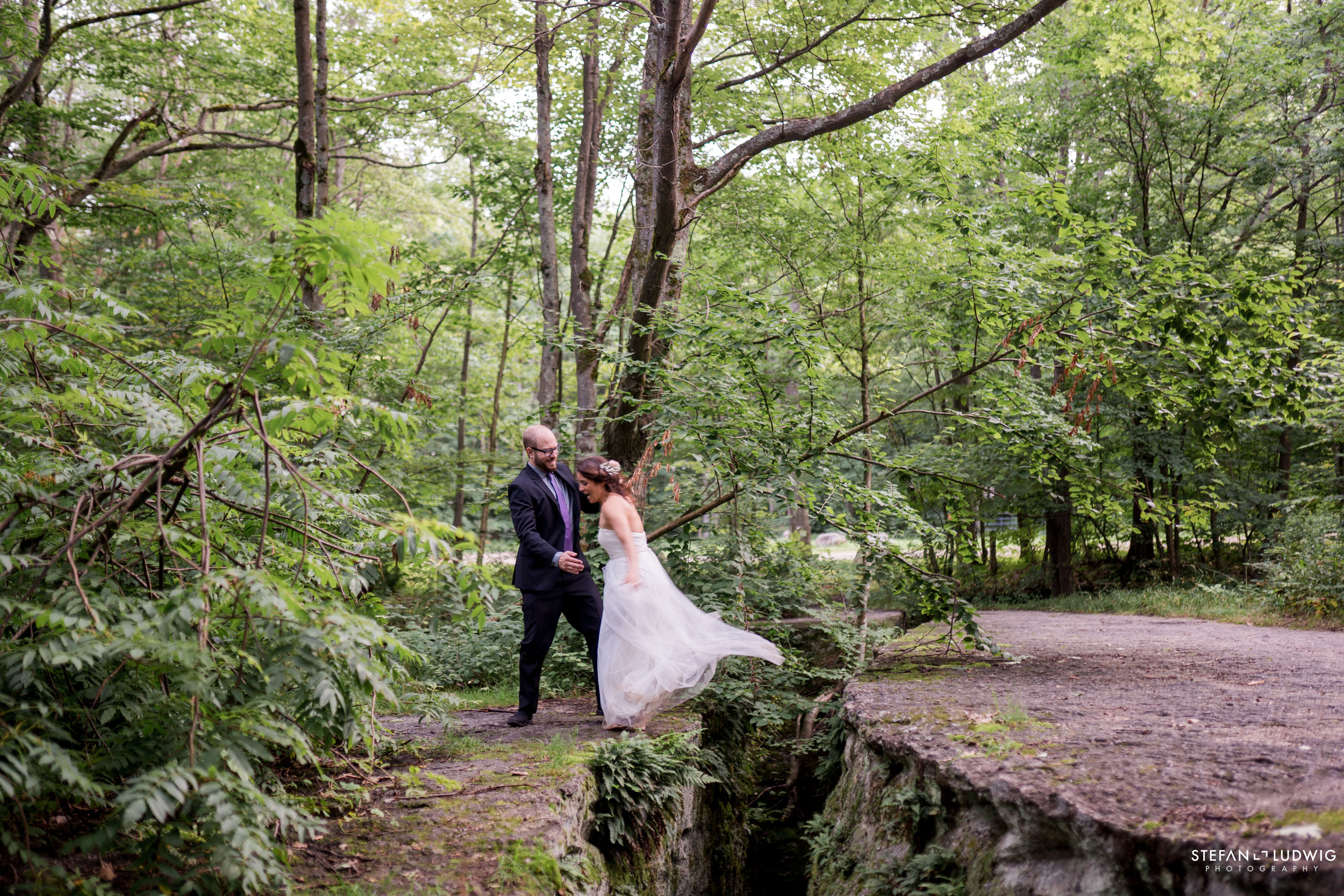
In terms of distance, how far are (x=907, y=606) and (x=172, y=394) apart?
14.5 metres

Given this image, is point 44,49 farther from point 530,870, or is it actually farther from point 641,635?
point 530,870

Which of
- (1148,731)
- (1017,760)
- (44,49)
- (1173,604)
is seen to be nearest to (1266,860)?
(1017,760)

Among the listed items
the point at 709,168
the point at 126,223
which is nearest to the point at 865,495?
the point at 709,168

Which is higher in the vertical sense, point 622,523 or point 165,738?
point 622,523

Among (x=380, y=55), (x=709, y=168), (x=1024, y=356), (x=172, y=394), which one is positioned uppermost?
(x=380, y=55)

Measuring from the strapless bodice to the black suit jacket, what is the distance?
0.76ft

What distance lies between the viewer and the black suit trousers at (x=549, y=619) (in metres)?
5.82

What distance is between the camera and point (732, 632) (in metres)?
5.91

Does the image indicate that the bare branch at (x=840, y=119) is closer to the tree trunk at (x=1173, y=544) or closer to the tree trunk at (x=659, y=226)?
the tree trunk at (x=659, y=226)

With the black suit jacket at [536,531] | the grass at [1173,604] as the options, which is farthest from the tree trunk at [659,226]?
the grass at [1173,604]

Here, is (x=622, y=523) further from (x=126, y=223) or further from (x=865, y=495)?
(x=126, y=223)

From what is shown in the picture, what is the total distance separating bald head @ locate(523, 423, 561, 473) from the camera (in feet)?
19.7

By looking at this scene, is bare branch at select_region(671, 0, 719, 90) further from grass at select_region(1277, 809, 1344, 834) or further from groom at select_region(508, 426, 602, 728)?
grass at select_region(1277, 809, 1344, 834)

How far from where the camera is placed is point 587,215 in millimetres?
Answer: 13328
